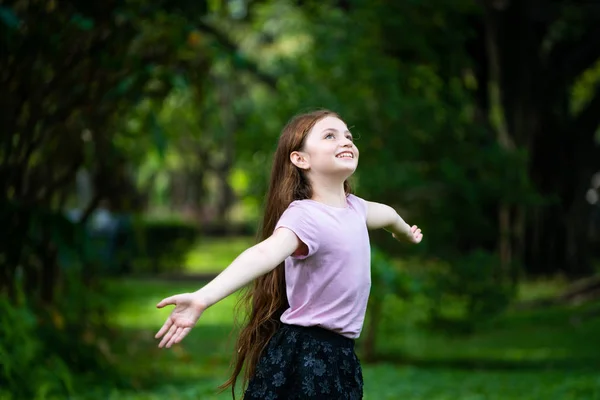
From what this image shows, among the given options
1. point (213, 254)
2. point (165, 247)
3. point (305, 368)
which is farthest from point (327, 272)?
point (213, 254)

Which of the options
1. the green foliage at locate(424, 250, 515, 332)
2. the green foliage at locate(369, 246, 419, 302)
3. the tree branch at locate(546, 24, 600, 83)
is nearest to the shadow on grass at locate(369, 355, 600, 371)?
the green foliage at locate(424, 250, 515, 332)

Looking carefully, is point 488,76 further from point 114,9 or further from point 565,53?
point 114,9

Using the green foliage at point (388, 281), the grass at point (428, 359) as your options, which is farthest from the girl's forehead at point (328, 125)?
the green foliage at point (388, 281)

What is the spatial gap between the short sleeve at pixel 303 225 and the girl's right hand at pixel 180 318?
46 centimetres

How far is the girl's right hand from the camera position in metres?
2.88

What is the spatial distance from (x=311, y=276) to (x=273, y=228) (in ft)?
1.02

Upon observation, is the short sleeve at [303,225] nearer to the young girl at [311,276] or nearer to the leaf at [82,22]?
the young girl at [311,276]

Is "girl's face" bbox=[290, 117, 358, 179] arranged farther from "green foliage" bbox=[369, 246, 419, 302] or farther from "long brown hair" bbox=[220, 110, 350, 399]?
"green foliage" bbox=[369, 246, 419, 302]

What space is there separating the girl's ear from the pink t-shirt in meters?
0.14

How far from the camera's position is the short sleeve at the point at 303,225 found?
3.25 meters

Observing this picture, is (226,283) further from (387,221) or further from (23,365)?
(23,365)

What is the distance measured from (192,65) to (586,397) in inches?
145

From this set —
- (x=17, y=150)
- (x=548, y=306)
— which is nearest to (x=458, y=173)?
(x=17, y=150)

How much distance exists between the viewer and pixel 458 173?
9.15m
